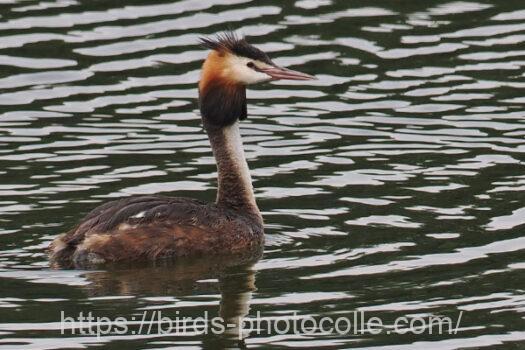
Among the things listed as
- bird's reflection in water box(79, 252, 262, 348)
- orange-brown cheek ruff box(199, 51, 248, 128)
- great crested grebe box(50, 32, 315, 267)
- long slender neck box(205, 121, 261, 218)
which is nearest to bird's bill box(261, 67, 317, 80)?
great crested grebe box(50, 32, 315, 267)

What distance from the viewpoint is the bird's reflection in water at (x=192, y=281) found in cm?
1337

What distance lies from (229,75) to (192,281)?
2311 millimetres

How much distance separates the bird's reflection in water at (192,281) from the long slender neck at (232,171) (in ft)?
2.56

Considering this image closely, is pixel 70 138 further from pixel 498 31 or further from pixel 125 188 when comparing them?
pixel 498 31

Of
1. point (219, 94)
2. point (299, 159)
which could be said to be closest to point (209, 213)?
point (219, 94)

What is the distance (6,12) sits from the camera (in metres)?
22.1

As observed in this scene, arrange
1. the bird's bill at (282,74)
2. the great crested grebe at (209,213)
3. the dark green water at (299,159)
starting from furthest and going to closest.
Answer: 1. the bird's bill at (282,74)
2. the great crested grebe at (209,213)
3. the dark green water at (299,159)

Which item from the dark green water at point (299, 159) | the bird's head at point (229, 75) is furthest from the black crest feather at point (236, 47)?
the dark green water at point (299, 159)

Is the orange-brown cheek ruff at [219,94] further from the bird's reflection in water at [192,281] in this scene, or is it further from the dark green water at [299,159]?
the bird's reflection in water at [192,281]

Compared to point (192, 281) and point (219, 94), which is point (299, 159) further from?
point (192, 281)

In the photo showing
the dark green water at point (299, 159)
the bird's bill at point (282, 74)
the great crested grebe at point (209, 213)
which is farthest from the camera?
the bird's bill at point (282, 74)

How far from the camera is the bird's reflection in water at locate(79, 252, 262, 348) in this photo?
526 inches

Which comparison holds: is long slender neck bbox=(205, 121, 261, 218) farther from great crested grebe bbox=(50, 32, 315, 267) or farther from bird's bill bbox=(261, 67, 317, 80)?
bird's bill bbox=(261, 67, 317, 80)

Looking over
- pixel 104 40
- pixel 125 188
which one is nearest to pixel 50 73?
pixel 104 40
